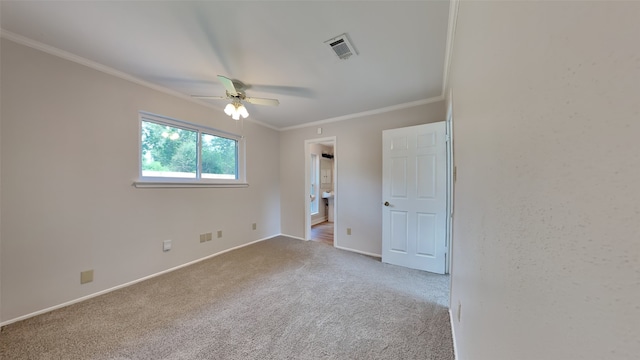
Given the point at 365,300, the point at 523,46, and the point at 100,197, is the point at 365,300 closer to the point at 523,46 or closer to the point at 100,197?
the point at 523,46

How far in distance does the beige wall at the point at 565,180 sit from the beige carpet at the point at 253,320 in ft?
3.71

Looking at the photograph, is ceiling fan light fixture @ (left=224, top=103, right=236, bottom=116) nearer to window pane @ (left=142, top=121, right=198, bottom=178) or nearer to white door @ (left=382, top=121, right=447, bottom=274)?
window pane @ (left=142, top=121, right=198, bottom=178)

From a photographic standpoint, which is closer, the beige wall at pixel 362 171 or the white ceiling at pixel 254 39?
the white ceiling at pixel 254 39

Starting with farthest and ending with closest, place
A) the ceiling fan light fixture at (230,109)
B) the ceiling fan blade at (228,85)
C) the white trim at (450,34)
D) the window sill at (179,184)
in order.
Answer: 1. the window sill at (179,184)
2. the ceiling fan light fixture at (230,109)
3. the ceiling fan blade at (228,85)
4. the white trim at (450,34)

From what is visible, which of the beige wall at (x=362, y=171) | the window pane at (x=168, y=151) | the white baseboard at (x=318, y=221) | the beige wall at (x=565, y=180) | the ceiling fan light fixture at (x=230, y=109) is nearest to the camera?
the beige wall at (x=565, y=180)

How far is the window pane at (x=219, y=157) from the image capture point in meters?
3.17

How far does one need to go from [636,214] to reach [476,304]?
896 mm

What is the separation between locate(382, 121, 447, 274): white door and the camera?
102 inches

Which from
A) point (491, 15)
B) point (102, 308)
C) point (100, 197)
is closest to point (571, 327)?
point (491, 15)

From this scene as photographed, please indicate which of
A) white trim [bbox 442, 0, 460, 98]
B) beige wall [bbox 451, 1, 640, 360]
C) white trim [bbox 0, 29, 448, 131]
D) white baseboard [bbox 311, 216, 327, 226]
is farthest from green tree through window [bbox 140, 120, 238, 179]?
beige wall [bbox 451, 1, 640, 360]

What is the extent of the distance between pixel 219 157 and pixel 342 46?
8.27 ft

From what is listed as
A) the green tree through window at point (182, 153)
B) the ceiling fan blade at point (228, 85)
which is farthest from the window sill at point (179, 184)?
the ceiling fan blade at point (228, 85)

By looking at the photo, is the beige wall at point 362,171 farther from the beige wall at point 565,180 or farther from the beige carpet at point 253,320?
the beige wall at point 565,180

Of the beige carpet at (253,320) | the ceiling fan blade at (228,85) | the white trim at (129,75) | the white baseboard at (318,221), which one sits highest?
the white trim at (129,75)
